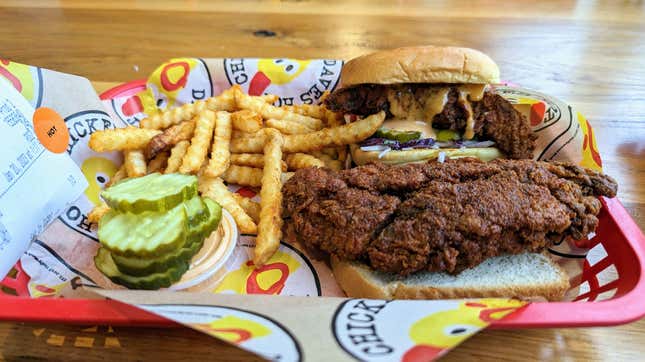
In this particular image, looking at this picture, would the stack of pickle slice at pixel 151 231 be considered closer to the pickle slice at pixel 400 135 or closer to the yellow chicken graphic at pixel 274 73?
the pickle slice at pixel 400 135

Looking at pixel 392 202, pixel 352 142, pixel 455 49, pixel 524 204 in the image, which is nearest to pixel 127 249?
pixel 392 202

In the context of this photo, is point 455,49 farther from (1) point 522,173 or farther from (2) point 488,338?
(2) point 488,338

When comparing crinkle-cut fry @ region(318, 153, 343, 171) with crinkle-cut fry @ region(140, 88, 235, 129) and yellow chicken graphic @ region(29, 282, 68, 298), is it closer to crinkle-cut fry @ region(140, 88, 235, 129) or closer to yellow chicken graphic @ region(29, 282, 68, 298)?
crinkle-cut fry @ region(140, 88, 235, 129)

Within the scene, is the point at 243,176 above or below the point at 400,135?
below

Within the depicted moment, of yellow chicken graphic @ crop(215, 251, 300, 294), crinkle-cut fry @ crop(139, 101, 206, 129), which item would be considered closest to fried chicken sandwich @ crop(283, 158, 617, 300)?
yellow chicken graphic @ crop(215, 251, 300, 294)

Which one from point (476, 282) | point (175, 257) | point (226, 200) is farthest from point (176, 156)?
point (476, 282)

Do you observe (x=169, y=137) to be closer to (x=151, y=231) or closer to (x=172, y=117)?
(x=172, y=117)
